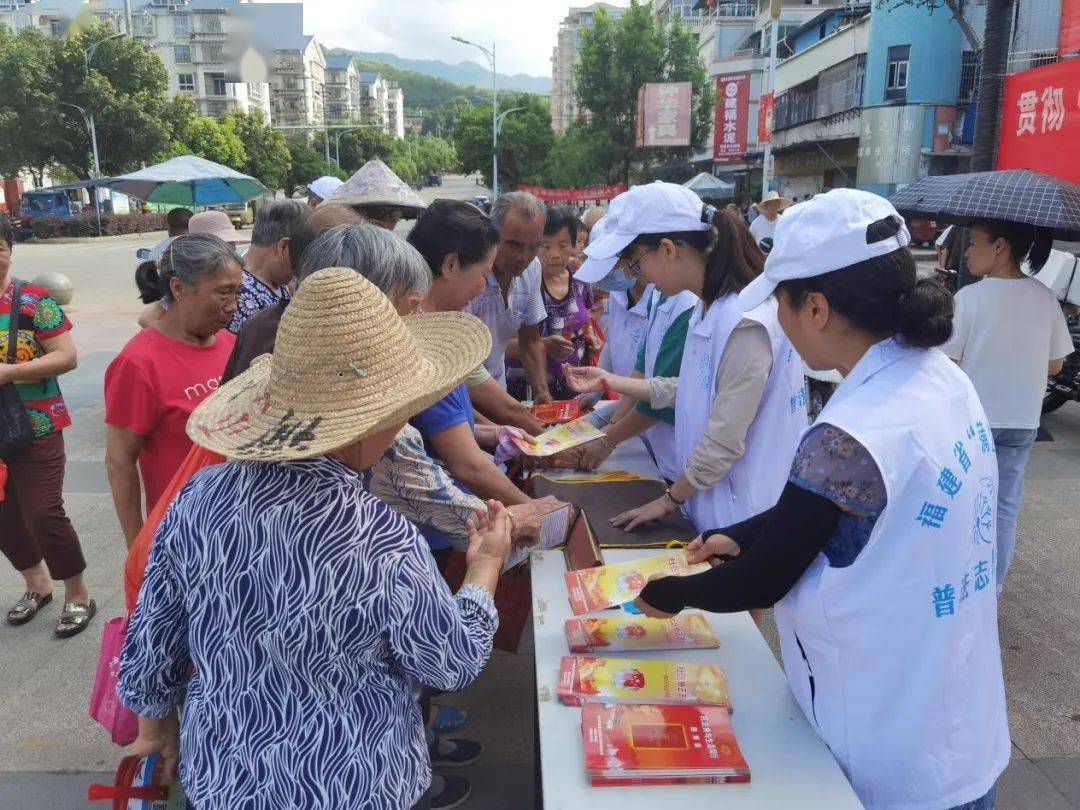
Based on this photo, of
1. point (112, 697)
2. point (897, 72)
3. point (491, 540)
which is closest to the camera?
point (491, 540)

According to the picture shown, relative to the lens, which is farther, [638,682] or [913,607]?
[638,682]

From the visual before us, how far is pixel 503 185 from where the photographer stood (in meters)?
66.1

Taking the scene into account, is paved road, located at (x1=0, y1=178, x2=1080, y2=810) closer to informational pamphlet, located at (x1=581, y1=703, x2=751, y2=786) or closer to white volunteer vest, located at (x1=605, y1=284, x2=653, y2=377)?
informational pamphlet, located at (x1=581, y1=703, x2=751, y2=786)

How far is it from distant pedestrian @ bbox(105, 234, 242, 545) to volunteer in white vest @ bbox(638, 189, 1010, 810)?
180cm

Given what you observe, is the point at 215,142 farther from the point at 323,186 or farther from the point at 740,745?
the point at 740,745

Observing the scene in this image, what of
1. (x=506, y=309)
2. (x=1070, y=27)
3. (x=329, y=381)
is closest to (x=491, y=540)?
(x=329, y=381)

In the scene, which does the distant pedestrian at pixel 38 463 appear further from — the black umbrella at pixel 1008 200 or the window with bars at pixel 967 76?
the window with bars at pixel 967 76

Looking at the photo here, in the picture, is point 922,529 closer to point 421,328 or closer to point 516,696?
point 421,328

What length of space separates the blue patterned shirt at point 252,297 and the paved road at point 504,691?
5.03 feet

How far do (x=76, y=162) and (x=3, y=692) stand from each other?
36.6 metres

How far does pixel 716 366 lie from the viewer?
2344 millimetres

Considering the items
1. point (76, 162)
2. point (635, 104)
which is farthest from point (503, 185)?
point (76, 162)

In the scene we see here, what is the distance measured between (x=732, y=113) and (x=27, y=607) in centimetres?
3043

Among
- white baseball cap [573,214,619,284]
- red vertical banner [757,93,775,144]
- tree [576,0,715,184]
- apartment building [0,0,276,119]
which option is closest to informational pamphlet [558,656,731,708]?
white baseball cap [573,214,619,284]
